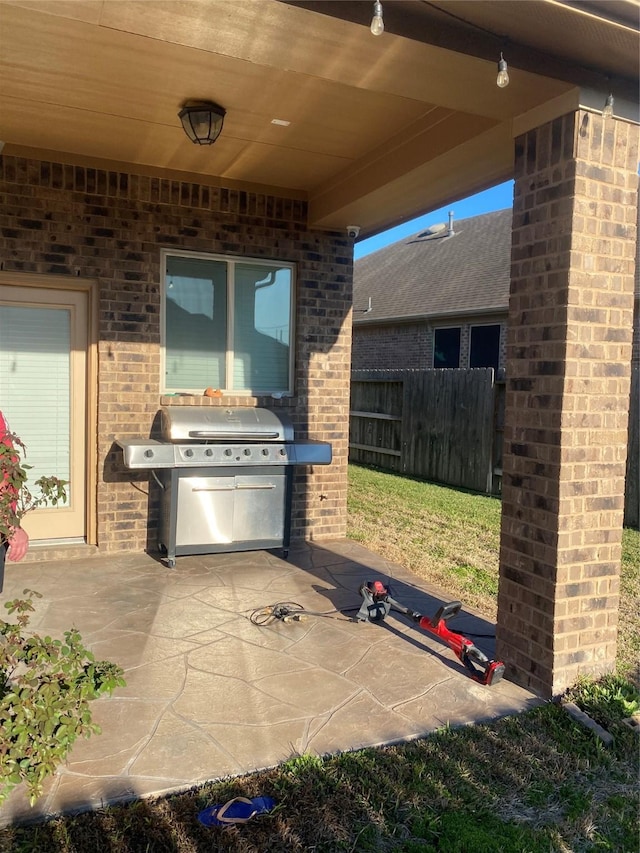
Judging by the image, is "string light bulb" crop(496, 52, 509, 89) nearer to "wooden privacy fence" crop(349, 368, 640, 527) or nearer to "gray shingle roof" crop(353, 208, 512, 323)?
"wooden privacy fence" crop(349, 368, 640, 527)

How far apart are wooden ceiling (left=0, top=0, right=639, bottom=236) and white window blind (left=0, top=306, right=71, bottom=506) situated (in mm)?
1351

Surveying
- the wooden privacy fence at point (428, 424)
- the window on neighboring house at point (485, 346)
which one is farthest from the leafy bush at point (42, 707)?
the window on neighboring house at point (485, 346)

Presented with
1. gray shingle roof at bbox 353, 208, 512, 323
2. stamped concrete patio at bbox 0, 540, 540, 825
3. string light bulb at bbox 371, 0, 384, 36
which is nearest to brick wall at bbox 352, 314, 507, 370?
gray shingle roof at bbox 353, 208, 512, 323

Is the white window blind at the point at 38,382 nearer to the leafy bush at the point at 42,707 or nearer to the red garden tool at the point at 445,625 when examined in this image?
the red garden tool at the point at 445,625

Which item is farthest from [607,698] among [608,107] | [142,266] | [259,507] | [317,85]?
[142,266]

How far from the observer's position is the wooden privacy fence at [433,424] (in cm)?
990

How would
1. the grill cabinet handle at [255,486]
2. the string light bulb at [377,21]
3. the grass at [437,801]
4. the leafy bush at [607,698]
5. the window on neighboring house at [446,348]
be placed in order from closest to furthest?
the grass at [437,801], the string light bulb at [377,21], the leafy bush at [607,698], the grill cabinet handle at [255,486], the window on neighboring house at [446,348]

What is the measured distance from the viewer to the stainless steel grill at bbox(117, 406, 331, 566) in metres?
5.26

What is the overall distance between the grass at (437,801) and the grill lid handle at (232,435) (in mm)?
3012

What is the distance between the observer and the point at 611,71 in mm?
3199

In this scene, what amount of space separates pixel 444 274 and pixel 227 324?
38.4ft

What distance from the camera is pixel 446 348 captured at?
50.7 ft

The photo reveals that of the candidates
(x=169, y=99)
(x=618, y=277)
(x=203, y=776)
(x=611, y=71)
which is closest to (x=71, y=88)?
(x=169, y=99)

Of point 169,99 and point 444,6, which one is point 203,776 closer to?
point 444,6
